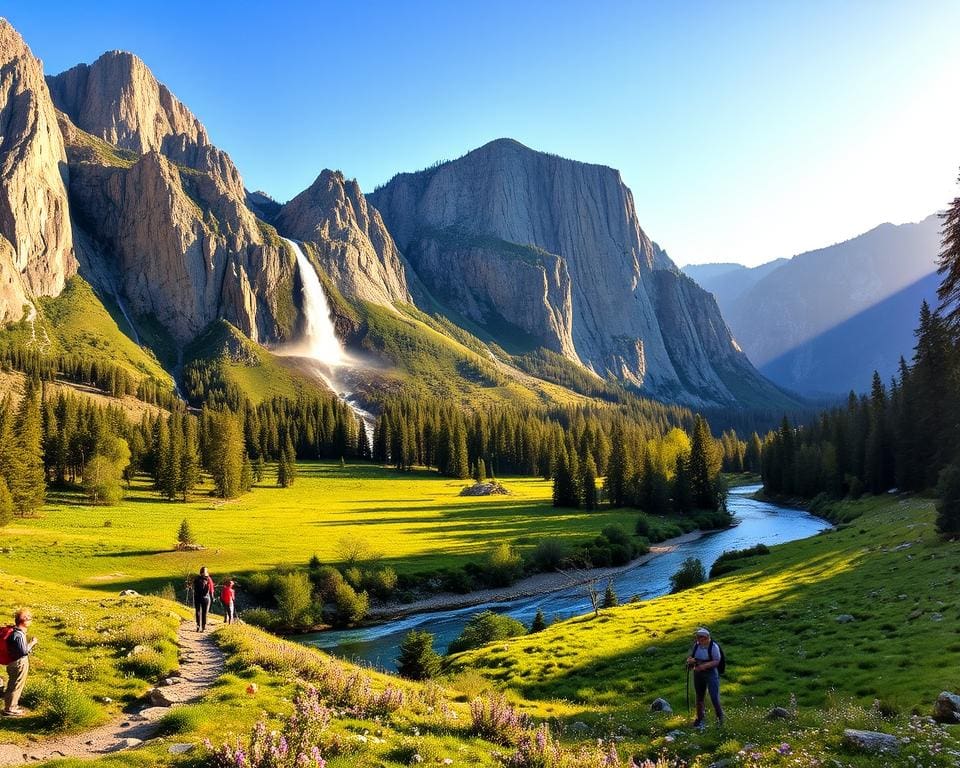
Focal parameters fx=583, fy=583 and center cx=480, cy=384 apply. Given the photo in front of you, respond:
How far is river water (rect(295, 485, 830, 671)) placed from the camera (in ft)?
149

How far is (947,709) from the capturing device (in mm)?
14234

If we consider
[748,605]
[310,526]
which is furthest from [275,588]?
[748,605]

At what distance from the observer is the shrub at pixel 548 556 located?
6994 centimetres

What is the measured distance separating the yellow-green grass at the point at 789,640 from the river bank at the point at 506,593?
2062cm

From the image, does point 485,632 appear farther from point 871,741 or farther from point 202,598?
point 871,741

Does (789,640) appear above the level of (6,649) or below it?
below

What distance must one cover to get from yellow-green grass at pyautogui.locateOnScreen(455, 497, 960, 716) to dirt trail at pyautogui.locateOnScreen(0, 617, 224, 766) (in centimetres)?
1322

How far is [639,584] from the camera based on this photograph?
61562 mm

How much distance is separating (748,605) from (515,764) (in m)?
28.3

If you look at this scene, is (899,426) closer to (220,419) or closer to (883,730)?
(883,730)

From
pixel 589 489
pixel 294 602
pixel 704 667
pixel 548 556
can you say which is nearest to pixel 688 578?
pixel 548 556

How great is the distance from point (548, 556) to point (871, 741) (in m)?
59.3

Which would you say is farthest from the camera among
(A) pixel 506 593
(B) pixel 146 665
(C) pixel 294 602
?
(A) pixel 506 593

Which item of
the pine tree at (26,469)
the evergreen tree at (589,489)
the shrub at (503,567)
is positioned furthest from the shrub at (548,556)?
the pine tree at (26,469)
